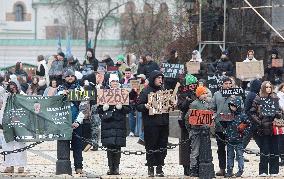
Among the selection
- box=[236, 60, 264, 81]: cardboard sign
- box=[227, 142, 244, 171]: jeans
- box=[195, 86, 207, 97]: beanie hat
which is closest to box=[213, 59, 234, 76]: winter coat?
box=[236, 60, 264, 81]: cardboard sign

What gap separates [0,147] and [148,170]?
3.58 metres

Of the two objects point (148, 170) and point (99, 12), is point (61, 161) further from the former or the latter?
point (99, 12)

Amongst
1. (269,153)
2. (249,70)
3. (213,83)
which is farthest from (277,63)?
(269,153)

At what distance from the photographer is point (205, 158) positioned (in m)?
18.8

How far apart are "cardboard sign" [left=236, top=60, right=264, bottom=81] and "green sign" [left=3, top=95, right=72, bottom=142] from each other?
7692 mm

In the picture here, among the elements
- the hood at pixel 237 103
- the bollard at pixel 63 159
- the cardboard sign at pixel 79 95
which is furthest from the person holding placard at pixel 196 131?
the bollard at pixel 63 159

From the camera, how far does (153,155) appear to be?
19250 millimetres

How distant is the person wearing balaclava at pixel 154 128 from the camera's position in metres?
19.2

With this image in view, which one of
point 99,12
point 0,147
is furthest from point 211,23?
point 99,12

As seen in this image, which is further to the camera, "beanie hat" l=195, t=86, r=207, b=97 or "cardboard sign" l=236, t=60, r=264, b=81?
"cardboard sign" l=236, t=60, r=264, b=81

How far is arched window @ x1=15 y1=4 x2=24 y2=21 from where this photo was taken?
99688mm

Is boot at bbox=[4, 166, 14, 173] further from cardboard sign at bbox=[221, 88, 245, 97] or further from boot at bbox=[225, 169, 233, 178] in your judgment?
cardboard sign at bbox=[221, 88, 245, 97]

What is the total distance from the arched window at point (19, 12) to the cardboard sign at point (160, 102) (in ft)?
267

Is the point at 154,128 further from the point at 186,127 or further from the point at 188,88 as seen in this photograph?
the point at 188,88
